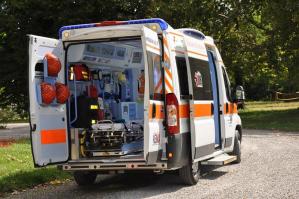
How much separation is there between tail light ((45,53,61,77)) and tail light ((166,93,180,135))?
1904 mm

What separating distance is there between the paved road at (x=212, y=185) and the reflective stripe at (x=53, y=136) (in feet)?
3.23

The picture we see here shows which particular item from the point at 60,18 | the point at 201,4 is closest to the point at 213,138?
the point at 60,18

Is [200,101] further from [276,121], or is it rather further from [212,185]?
[276,121]

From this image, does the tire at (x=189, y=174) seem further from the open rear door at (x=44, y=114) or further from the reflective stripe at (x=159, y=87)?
the open rear door at (x=44, y=114)

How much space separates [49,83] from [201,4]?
26.4 meters

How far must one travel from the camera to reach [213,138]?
11.4m

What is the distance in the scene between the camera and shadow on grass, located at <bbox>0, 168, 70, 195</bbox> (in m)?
10.8

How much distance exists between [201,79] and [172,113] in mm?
1637

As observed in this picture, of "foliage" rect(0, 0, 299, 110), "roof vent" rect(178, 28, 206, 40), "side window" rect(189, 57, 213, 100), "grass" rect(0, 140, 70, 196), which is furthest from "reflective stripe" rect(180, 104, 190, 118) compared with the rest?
"foliage" rect(0, 0, 299, 110)

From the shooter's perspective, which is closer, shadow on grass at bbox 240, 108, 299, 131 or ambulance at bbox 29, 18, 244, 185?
ambulance at bbox 29, 18, 244, 185

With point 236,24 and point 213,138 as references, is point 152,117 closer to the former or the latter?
point 213,138

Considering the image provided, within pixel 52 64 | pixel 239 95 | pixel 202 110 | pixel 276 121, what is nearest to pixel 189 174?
pixel 202 110

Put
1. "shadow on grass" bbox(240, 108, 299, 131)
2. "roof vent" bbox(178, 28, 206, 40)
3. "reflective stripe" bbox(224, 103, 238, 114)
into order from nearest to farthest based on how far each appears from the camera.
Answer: "roof vent" bbox(178, 28, 206, 40), "reflective stripe" bbox(224, 103, 238, 114), "shadow on grass" bbox(240, 108, 299, 131)

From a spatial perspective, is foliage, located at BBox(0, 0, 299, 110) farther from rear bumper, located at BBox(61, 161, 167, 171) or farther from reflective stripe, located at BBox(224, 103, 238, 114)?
rear bumper, located at BBox(61, 161, 167, 171)
